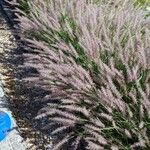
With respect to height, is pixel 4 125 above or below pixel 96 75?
below

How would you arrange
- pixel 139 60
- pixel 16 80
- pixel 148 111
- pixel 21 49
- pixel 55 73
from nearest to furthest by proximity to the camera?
pixel 148 111 < pixel 139 60 < pixel 55 73 < pixel 16 80 < pixel 21 49

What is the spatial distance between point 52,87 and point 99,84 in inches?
16.5

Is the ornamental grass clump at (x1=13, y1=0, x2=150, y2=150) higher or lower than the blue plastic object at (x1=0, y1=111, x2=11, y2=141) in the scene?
higher

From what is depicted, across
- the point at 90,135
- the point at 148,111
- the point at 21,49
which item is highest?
the point at 148,111

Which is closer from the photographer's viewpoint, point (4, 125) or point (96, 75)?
point (96, 75)

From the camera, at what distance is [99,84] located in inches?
162

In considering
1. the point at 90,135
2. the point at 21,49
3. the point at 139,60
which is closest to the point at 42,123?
the point at 90,135

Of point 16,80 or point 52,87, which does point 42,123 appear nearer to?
point 52,87

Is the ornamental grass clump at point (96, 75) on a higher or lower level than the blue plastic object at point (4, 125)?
higher

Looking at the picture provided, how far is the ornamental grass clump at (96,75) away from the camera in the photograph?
11.9 ft

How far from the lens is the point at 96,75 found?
165 inches

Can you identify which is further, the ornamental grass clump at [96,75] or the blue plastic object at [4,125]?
the blue plastic object at [4,125]

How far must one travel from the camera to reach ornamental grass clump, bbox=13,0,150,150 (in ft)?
11.9

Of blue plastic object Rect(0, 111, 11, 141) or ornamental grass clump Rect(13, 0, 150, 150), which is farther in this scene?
blue plastic object Rect(0, 111, 11, 141)
